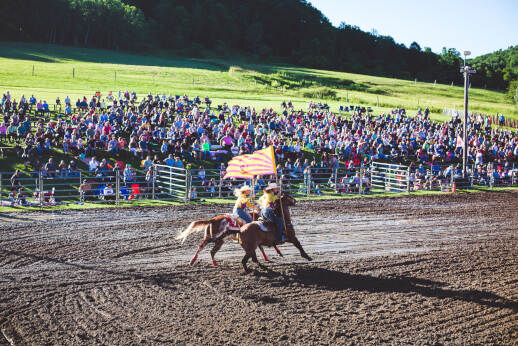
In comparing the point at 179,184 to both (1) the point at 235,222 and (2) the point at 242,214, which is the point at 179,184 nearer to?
(2) the point at 242,214

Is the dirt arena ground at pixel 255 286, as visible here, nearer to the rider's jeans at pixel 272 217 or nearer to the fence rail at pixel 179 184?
the rider's jeans at pixel 272 217

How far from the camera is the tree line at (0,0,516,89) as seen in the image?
98.4 m

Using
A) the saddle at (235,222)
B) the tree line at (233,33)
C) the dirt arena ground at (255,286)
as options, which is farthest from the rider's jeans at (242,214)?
the tree line at (233,33)

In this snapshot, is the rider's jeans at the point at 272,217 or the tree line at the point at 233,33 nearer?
the rider's jeans at the point at 272,217

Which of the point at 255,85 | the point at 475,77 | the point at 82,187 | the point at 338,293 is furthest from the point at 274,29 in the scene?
the point at 338,293

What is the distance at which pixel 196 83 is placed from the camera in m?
67.6

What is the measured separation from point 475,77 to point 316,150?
3759 inches

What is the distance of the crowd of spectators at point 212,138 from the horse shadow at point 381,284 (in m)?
11.3

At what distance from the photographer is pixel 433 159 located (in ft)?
114

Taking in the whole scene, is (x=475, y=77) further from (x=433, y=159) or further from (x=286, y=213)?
(x=286, y=213)

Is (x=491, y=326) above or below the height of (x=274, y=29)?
below

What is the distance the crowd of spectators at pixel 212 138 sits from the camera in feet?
88.7

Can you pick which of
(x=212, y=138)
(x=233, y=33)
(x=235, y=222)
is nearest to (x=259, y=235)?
(x=235, y=222)

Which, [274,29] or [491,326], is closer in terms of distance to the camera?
[491,326]
